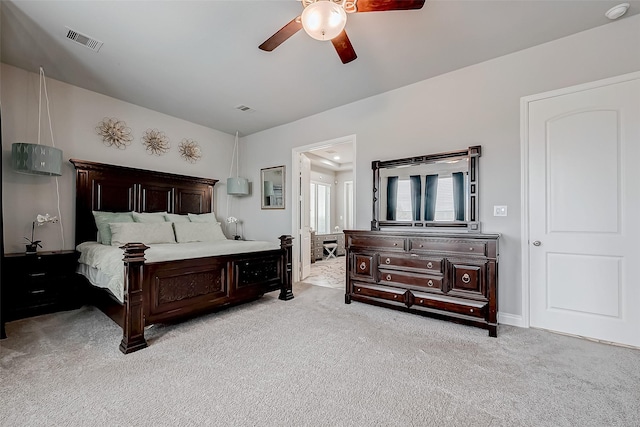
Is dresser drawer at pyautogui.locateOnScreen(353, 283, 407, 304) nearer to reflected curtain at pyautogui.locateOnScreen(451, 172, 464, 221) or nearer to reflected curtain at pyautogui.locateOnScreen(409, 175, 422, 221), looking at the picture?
reflected curtain at pyautogui.locateOnScreen(409, 175, 422, 221)

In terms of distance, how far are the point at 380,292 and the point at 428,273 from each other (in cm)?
64

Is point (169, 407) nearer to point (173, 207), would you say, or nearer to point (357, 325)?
point (357, 325)

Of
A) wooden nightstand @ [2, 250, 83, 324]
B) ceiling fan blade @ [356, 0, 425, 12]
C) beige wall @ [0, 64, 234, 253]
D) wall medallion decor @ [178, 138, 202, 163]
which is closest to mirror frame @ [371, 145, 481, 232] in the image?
ceiling fan blade @ [356, 0, 425, 12]

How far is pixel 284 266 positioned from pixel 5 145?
11.7 feet

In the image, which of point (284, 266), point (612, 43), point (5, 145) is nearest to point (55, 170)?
point (5, 145)

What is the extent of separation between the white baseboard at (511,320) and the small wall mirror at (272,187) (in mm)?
3567

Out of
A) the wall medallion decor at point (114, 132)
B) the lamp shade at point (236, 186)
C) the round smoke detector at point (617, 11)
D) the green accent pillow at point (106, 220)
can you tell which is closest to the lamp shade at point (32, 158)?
the green accent pillow at point (106, 220)

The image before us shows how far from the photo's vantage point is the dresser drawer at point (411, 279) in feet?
9.73

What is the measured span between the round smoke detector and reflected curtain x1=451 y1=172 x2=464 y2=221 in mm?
1718

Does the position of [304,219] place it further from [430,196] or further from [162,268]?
[162,268]

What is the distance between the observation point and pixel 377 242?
3.38m

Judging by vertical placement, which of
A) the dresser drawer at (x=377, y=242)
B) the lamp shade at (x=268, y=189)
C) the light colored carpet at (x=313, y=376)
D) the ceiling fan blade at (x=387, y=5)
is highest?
the ceiling fan blade at (x=387, y=5)

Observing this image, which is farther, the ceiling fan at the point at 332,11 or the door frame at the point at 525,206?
the door frame at the point at 525,206

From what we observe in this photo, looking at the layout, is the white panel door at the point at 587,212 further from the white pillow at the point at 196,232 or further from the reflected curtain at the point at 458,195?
the white pillow at the point at 196,232
